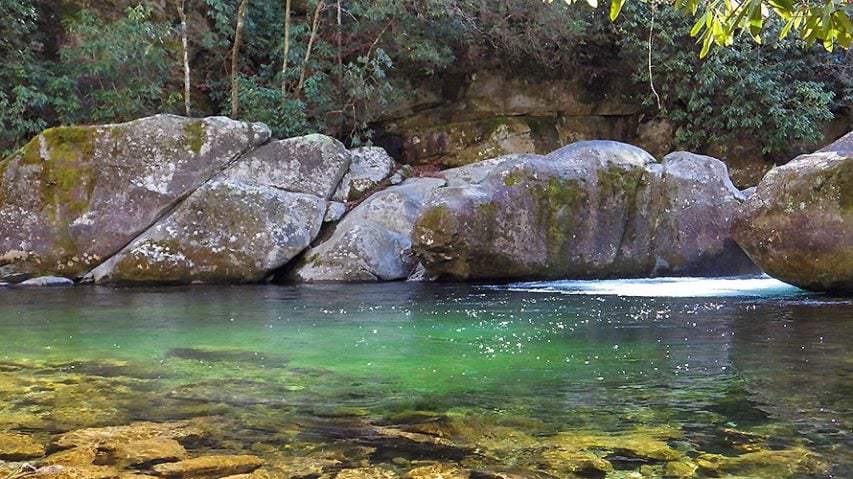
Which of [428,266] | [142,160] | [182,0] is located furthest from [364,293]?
[182,0]

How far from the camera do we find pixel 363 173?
652 inches

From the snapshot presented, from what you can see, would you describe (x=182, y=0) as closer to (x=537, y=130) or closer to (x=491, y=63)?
(x=491, y=63)

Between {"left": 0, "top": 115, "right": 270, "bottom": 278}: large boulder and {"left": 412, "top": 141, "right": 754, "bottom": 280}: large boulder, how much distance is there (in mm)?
5263

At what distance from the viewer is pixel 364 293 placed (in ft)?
35.6

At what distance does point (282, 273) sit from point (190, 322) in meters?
6.31

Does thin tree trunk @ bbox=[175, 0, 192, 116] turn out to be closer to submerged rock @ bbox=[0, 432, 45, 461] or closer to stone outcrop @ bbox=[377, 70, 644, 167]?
stone outcrop @ bbox=[377, 70, 644, 167]

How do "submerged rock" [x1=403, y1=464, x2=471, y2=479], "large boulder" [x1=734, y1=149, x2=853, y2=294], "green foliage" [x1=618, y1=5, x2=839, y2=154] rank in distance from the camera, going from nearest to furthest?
"submerged rock" [x1=403, y1=464, x2=471, y2=479], "large boulder" [x1=734, y1=149, x2=853, y2=294], "green foliage" [x1=618, y1=5, x2=839, y2=154]

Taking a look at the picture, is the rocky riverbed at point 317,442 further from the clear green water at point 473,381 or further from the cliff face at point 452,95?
the cliff face at point 452,95

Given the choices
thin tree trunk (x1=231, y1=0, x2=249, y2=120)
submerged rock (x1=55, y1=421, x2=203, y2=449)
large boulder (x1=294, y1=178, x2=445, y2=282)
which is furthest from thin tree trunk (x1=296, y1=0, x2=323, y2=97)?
submerged rock (x1=55, y1=421, x2=203, y2=449)

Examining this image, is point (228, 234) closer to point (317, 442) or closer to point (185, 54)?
point (185, 54)

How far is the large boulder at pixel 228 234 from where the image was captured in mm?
13211

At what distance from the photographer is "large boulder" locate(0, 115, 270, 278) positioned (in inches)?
529

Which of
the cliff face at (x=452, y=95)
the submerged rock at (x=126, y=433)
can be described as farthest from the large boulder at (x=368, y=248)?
the submerged rock at (x=126, y=433)

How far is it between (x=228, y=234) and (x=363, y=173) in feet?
13.4
